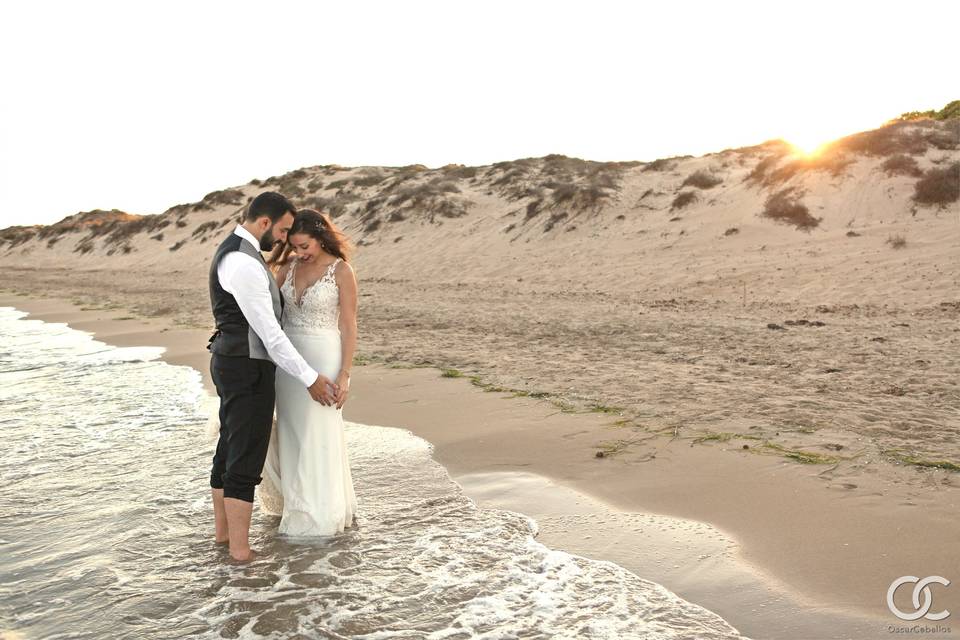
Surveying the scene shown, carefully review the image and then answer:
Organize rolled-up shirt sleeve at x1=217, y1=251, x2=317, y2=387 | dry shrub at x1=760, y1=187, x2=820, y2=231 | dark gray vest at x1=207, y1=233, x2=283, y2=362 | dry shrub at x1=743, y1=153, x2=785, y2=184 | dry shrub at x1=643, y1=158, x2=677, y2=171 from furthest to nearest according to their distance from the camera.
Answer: dry shrub at x1=643, y1=158, x2=677, y2=171 < dry shrub at x1=743, y1=153, x2=785, y2=184 < dry shrub at x1=760, y1=187, x2=820, y2=231 < dark gray vest at x1=207, y1=233, x2=283, y2=362 < rolled-up shirt sleeve at x1=217, y1=251, x2=317, y2=387

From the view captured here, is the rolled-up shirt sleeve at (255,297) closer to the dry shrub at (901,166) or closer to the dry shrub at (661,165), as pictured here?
the dry shrub at (901,166)

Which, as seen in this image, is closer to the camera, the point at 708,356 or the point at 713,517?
the point at 713,517

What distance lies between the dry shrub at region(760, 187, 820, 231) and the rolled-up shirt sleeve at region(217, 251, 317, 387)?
16783mm

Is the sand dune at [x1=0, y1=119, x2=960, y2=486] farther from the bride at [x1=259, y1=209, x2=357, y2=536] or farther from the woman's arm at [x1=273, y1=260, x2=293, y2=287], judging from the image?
the woman's arm at [x1=273, y1=260, x2=293, y2=287]

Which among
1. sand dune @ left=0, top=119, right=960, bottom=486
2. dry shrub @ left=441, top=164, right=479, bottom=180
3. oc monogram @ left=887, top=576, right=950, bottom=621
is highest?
dry shrub @ left=441, top=164, right=479, bottom=180

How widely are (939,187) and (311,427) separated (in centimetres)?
1774

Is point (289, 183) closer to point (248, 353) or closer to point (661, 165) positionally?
point (661, 165)

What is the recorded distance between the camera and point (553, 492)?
5.11 metres

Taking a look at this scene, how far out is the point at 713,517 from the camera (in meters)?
4.50

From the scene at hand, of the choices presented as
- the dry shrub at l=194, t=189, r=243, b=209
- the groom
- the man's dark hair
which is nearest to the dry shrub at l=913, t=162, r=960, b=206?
the man's dark hair

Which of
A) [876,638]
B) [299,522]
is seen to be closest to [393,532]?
[299,522]

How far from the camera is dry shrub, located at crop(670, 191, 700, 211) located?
2243 centimetres

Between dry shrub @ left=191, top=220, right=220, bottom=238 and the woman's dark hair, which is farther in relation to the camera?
dry shrub @ left=191, top=220, right=220, bottom=238

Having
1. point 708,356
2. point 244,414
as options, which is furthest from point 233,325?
point 708,356
